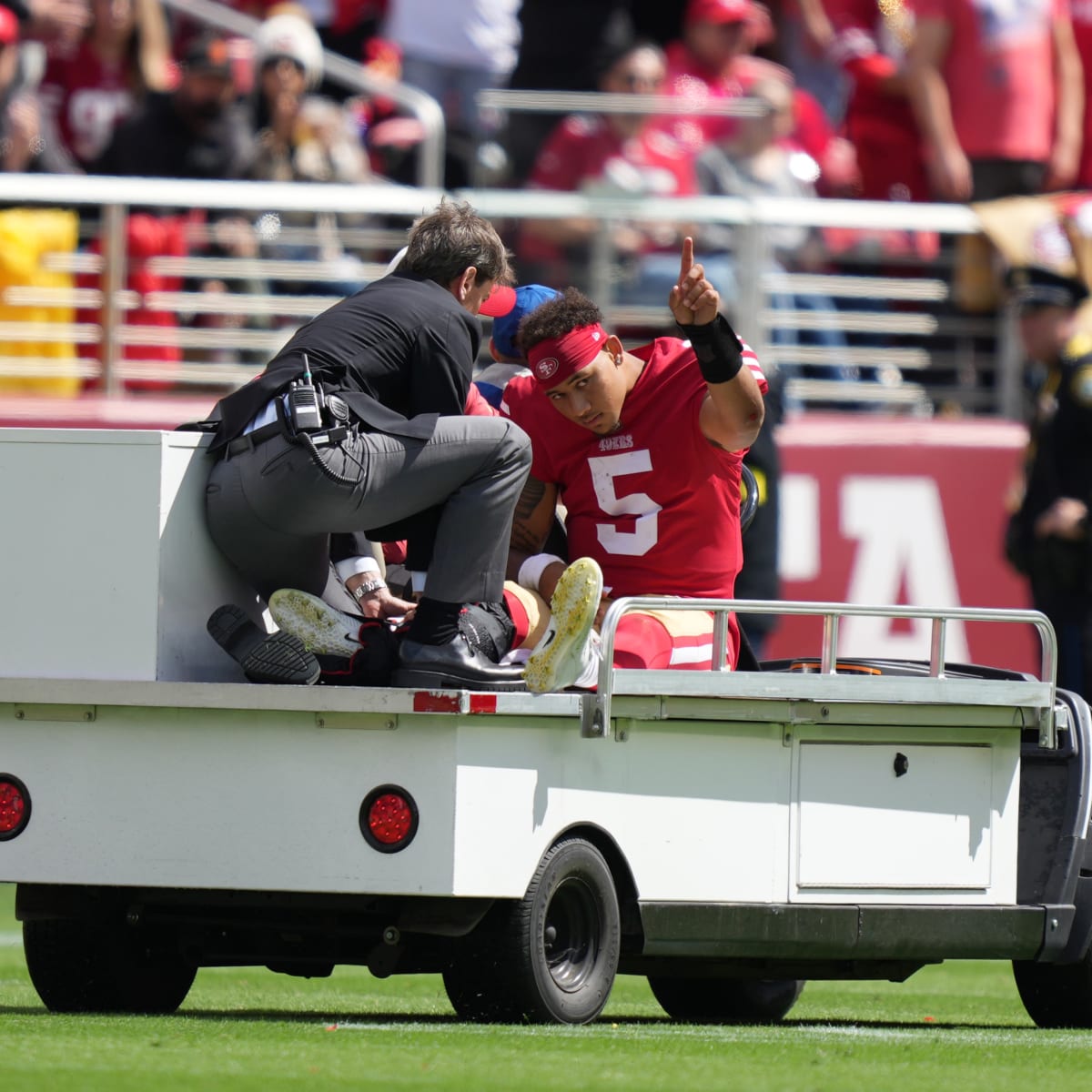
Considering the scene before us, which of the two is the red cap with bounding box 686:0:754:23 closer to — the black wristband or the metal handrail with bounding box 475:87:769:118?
the metal handrail with bounding box 475:87:769:118

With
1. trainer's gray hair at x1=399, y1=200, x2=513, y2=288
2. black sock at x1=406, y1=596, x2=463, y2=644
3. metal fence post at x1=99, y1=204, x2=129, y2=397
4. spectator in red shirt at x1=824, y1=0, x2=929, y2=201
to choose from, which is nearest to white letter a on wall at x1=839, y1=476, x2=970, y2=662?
spectator in red shirt at x1=824, y1=0, x2=929, y2=201

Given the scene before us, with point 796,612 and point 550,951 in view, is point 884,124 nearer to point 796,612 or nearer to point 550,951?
point 796,612

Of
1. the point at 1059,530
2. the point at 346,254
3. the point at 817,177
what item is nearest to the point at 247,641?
the point at 1059,530

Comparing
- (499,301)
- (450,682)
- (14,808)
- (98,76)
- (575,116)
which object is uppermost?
(98,76)

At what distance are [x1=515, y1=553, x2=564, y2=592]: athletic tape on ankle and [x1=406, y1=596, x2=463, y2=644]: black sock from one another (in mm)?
846

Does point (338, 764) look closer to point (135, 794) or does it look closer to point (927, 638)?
point (135, 794)

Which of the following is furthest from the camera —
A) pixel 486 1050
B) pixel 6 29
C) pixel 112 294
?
pixel 6 29

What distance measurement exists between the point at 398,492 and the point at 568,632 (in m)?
0.65

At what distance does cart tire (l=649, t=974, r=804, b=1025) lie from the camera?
8695mm

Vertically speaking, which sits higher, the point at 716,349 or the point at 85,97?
the point at 85,97

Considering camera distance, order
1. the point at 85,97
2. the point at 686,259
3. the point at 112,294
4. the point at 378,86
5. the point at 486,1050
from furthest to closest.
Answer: the point at 85,97 → the point at 378,86 → the point at 112,294 → the point at 686,259 → the point at 486,1050

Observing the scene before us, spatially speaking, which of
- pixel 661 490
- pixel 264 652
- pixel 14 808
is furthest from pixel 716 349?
pixel 14 808

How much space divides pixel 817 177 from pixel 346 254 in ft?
9.76

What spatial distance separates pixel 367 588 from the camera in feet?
24.7
